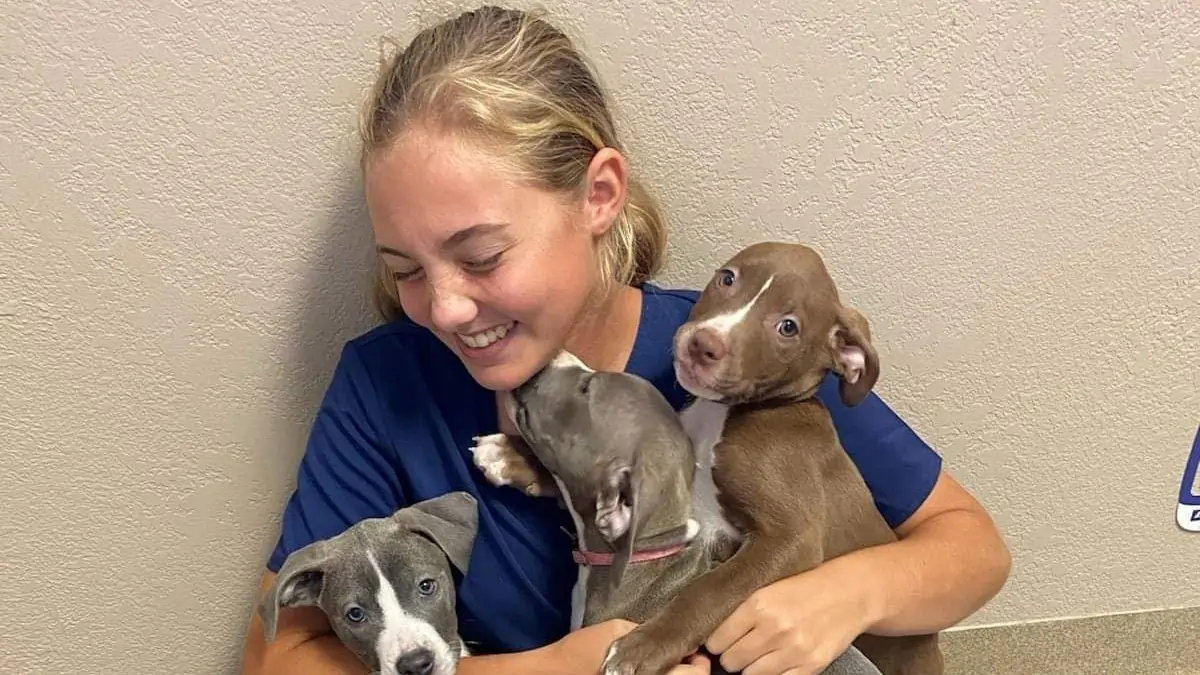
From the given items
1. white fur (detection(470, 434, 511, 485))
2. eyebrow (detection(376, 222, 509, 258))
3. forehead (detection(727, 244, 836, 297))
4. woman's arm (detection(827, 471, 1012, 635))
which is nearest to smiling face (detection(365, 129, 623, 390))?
eyebrow (detection(376, 222, 509, 258))

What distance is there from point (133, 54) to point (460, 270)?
58cm

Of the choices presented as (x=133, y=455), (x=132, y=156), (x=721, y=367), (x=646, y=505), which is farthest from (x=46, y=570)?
(x=721, y=367)

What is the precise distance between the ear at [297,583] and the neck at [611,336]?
1.57ft

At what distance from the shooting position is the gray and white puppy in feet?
4.58

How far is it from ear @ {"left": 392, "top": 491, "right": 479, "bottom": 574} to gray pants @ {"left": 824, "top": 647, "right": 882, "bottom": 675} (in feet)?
1.81

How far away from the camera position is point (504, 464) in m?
1.55

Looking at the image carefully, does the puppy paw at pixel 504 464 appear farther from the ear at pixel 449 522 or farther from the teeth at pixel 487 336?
the teeth at pixel 487 336

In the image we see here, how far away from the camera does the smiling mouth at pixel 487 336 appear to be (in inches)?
56.9

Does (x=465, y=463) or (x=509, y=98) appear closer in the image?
(x=509, y=98)

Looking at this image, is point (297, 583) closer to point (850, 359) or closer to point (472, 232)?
point (472, 232)

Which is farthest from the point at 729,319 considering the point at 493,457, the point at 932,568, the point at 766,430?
the point at 932,568

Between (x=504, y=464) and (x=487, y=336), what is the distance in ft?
0.71

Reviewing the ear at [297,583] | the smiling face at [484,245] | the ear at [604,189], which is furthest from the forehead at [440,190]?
the ear at [297,583]

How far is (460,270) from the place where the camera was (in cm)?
139
